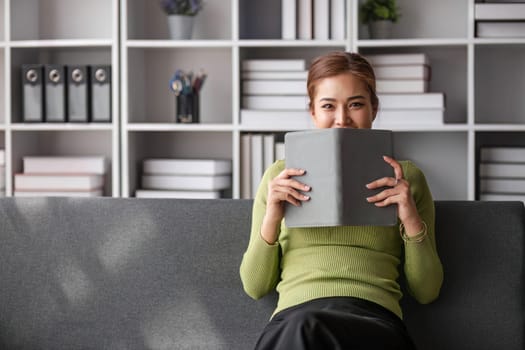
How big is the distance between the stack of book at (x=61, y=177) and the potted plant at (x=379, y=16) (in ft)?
4.17

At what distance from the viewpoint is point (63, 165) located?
11.7 ft

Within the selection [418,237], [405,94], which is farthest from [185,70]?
[418,237]

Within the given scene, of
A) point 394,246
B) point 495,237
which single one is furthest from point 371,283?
point 495,237

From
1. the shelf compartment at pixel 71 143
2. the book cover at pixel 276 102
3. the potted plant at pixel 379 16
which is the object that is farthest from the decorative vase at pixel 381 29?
the shelf compartment at pixel 71 143

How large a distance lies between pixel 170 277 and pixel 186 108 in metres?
1.50

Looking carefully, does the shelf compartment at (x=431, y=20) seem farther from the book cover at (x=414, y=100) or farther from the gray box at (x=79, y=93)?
the gray box at (x=79, y=93)

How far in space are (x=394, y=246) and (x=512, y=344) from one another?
0.39m

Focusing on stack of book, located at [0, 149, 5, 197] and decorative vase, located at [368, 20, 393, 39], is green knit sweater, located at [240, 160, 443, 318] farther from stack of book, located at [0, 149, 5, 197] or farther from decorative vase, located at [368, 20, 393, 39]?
stack of book, located at [0, 149, 5, 197]

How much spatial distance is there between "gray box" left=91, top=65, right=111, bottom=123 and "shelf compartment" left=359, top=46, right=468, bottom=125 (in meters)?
1.11

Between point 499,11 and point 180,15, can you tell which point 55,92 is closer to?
point 180,15

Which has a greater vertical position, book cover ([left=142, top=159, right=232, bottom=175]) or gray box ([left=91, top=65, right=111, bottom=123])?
gray box ([left=91, top=65, right=111, bottom=123])

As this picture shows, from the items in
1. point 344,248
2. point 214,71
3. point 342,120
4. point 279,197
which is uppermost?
point 214,71

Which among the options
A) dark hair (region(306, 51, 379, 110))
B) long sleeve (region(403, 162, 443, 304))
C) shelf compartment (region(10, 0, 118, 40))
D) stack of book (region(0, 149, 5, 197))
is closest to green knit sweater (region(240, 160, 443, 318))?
long sleeve (region(403, 162, 443, 304))

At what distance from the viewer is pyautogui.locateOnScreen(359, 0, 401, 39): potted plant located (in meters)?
3.42
